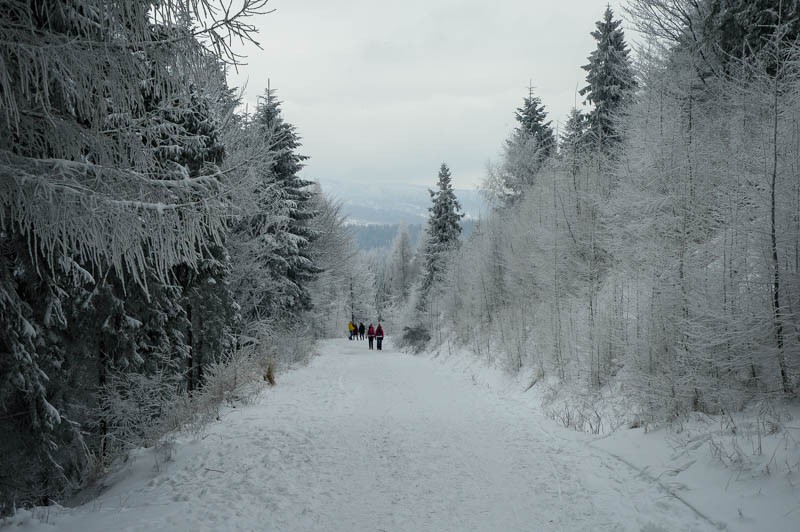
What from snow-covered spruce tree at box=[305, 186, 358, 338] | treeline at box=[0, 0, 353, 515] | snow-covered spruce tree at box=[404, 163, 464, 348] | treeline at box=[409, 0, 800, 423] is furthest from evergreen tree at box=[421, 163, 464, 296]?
treeline at box=[0, 0, 353, 515]

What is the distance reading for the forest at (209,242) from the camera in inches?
129

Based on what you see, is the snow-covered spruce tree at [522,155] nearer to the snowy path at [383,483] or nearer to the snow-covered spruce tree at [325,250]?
the snow-covered spruce tree at [325,250]

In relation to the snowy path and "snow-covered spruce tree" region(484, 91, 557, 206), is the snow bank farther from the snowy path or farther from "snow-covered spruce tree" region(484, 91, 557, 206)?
"snow-covered spruce tree" region(484, 91, 557, 206)

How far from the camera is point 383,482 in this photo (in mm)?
5223

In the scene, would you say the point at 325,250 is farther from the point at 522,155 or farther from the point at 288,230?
A: the point at 522,155

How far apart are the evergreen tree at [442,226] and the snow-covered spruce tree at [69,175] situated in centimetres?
2814

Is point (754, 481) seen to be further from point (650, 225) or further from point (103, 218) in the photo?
point (103, 218)

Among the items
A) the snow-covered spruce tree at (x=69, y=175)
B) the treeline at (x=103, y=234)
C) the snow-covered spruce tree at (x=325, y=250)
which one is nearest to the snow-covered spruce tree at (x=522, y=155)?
the snow-covered spruce tree at (x=325, y=250)

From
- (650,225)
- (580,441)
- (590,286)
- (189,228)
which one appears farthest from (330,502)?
(590,286)

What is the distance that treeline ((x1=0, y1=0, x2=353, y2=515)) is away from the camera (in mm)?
3086

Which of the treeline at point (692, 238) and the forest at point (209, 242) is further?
the treeline at point (692, 238)

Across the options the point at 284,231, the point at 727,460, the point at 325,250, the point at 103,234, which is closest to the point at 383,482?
the point at 727,460

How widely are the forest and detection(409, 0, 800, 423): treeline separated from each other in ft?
0.14

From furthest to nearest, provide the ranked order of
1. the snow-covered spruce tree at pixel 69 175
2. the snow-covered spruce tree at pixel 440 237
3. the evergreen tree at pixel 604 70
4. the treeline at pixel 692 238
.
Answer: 1. the snow-covered spruce tree at pixel 440 237
2. the evergreen tree at pixel 604 70
3. the treeline at pixel 692 238
4. the snow-covered spruce tree at pixel 69 175
